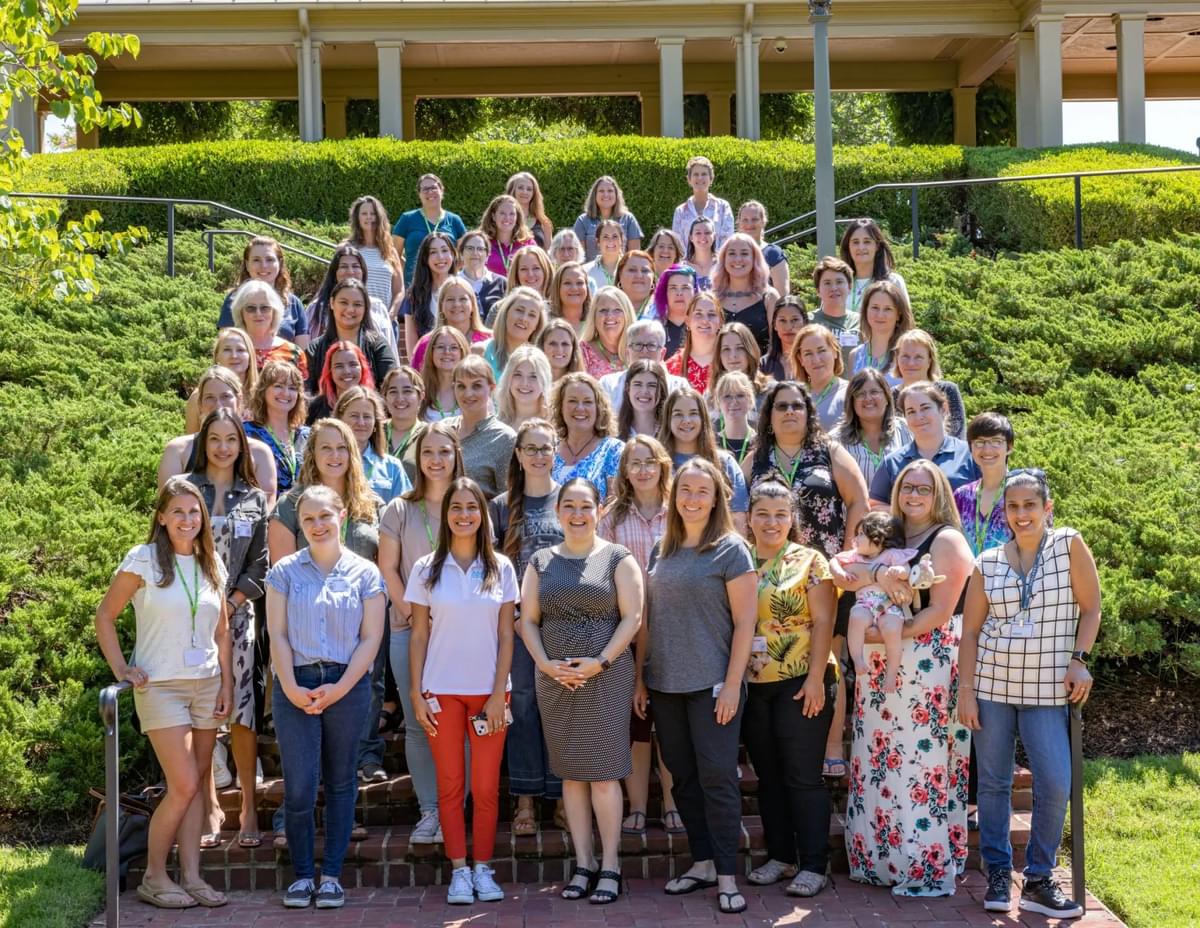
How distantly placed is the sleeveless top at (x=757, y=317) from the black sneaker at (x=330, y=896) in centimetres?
490

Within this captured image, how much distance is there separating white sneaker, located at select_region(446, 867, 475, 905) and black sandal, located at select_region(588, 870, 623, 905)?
548mm

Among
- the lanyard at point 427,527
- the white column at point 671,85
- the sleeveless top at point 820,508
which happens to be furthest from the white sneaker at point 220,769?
the white column at point 671,85

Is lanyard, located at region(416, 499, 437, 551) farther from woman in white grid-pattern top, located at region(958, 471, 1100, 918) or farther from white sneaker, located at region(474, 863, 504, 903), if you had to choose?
woman in white grid-pattern top, located at region(958, 471, 1100, 918)

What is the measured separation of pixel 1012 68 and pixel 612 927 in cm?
2421

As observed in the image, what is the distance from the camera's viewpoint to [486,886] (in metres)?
6.52

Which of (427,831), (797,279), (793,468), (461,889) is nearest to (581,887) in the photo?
(461,889)

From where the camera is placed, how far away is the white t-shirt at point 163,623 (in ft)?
21.2

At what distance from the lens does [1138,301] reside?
547 inches

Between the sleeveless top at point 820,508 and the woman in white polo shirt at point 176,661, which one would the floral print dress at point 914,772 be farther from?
the woman in white polo shirt at point 176,661

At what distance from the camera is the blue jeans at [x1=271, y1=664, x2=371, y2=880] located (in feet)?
21.2

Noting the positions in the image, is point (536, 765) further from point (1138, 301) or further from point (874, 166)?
point (874, 166)

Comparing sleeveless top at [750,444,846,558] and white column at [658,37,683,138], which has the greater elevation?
white column at [658,37,683,138]

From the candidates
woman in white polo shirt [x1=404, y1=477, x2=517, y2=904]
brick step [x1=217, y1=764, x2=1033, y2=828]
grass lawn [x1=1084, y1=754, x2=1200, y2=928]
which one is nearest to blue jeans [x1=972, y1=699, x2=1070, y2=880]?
grass lawn [x1=1084, y1=754, x2=1200, y2=928]

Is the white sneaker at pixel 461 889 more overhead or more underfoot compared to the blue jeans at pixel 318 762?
more underfoot
